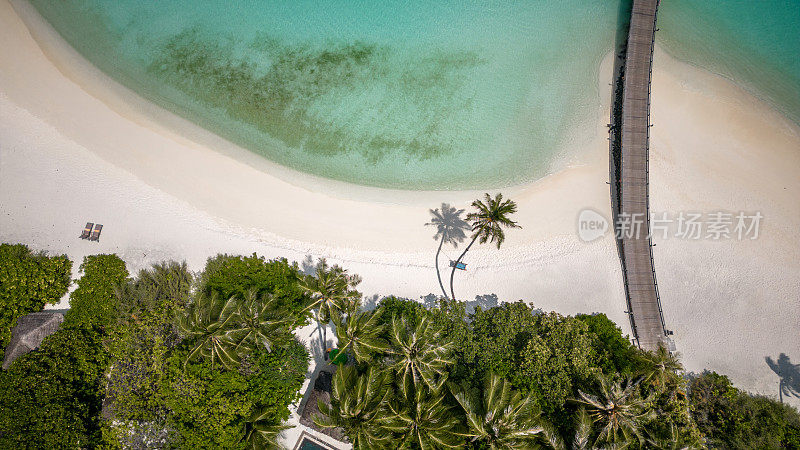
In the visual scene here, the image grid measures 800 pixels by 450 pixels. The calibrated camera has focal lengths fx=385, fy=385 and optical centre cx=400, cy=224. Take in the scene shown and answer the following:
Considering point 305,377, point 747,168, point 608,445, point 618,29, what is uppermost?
point 618,29

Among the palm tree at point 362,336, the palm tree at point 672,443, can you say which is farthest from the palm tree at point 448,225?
the palm tree at point 672,443

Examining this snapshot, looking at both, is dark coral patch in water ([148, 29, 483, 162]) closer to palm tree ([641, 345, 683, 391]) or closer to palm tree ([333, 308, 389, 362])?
palm tree ([333, 308, 389, 362])

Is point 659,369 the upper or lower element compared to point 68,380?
upper

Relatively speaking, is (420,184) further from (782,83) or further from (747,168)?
(782,83)

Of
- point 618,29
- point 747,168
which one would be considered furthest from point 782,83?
point 618,29

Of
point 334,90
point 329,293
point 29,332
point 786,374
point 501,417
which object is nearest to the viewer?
point 501,417

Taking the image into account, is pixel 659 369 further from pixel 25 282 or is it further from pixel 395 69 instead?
pixel 25 282

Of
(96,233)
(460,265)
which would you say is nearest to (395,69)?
(460,265)
